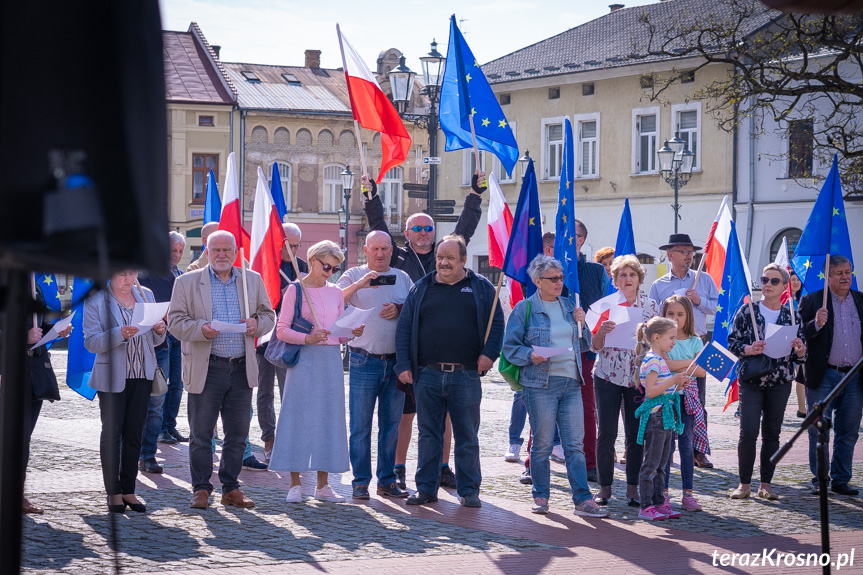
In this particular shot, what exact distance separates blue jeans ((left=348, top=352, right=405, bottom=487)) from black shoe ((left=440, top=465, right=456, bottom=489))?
0.68 meters

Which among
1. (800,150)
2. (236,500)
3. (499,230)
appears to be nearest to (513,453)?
(499,230)

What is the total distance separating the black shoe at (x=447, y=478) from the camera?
31.6 ft

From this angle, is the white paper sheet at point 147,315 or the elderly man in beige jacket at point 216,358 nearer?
the white paper sheet at point 147,315

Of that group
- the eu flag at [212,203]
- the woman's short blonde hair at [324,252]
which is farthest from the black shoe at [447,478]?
the eu flag at [212,203]

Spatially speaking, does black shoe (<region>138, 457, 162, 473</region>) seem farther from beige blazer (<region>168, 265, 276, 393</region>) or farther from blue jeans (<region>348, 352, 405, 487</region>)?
blue jeans (<region>348, 352, 405, 487</region>)

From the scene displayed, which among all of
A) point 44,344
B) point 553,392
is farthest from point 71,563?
point 553,392

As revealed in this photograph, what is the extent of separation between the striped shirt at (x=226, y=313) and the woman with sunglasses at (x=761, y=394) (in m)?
4.01

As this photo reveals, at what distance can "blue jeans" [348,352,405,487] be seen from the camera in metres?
9.05

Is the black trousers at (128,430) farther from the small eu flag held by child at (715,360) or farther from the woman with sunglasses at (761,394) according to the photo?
the woman with sunglasses at (761,394)

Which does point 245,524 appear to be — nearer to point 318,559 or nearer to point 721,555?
point 318,559

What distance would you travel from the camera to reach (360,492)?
891cm

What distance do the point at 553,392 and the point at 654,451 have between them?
2.81 feet

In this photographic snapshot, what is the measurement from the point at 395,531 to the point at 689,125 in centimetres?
3129

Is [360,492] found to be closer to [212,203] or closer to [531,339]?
Answer: [531,339]
